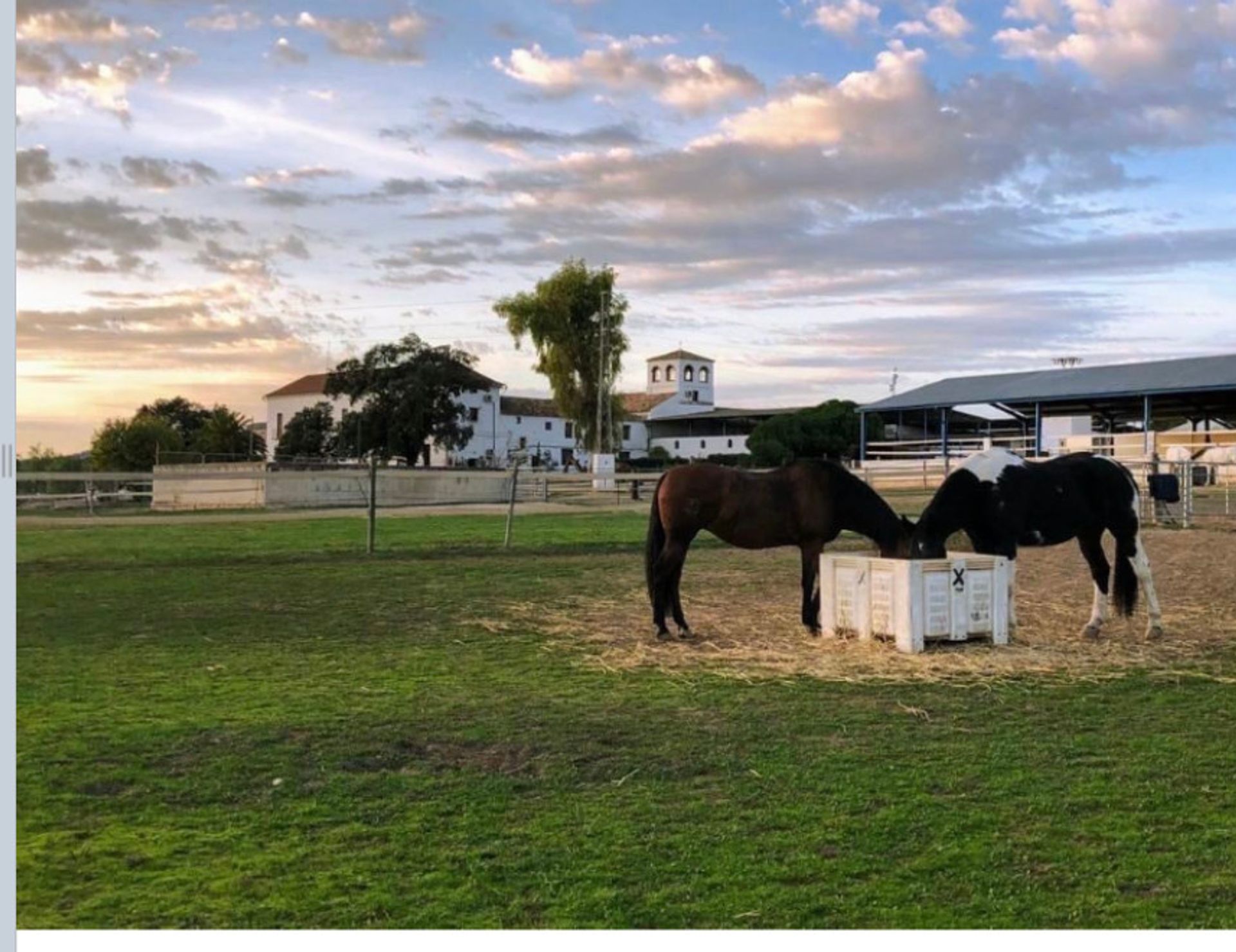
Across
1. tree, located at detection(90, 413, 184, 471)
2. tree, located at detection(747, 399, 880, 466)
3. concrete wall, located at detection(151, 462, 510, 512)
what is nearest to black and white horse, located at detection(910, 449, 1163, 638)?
concrete wall, located at detection(151, 462, 510, 512)

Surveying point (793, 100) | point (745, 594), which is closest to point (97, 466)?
point (745, 594)

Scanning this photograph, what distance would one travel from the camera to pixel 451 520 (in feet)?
69.3

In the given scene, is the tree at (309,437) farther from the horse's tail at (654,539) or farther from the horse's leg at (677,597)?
the horse's leg at (677,597)

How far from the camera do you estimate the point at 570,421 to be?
52.4 meters

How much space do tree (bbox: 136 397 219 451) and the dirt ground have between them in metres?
52.2

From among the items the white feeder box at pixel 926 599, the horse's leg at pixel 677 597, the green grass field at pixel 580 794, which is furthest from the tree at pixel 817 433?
the green grass field at pixel 580 794

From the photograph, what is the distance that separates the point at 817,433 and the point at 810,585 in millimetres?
38713

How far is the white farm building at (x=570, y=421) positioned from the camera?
56.9 meters

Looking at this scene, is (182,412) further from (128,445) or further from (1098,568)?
(1098,568)

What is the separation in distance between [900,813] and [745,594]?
6.19 meters

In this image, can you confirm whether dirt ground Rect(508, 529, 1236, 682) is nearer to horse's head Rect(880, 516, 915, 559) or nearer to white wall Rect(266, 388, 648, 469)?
horse's head Rect(880, 516, 915, 559)

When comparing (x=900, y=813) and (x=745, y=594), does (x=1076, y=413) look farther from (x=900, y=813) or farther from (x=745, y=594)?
(x=900, y=813)

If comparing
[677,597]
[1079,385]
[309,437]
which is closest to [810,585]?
[677,597]

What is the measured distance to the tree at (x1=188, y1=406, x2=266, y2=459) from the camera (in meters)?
51.9
